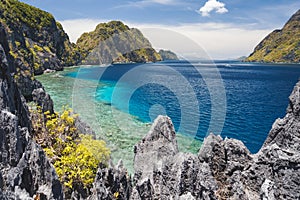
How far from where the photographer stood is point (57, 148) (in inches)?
997

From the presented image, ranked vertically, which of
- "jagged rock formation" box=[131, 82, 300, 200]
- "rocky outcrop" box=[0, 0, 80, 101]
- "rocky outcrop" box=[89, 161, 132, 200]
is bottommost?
"rocky outcrop" box=[89, 161, 132, 200]

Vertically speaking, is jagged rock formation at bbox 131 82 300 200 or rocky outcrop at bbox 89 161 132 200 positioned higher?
jagged rock formation at bbox 131 82 300 200

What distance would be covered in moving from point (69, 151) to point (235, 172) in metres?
16.3

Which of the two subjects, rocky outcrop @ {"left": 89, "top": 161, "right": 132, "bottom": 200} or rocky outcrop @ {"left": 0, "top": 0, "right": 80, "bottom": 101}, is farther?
rocky outcrop @ {"left": 0, "top": 0, "right": 80, "bottom": 101}

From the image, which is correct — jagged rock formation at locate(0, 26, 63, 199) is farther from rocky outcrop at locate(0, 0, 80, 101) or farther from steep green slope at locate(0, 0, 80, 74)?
steep green slope at locate(0, 0, 80, 74)

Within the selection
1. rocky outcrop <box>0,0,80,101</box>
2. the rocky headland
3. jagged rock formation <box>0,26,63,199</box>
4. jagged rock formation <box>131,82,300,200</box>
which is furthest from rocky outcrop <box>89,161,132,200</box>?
rocky outcrop <box>0,0,80,101</box>

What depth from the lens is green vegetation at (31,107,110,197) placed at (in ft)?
67.4

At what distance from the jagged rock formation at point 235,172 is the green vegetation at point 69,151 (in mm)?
7879

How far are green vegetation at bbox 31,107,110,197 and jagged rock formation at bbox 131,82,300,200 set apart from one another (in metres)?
7.88

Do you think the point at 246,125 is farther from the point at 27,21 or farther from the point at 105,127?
the point at 27,21

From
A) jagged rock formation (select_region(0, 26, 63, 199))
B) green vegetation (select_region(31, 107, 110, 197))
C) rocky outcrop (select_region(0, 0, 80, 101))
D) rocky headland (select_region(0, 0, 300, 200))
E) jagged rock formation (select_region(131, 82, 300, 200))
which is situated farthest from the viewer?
rocky outcrop (select_region(0, 0, 80, 101))

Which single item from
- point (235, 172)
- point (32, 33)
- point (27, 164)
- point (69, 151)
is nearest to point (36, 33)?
point (32, 33)

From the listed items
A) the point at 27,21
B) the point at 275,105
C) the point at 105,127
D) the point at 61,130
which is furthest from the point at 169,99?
the point at 27,21

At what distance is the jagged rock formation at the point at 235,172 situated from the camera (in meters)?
10.8
